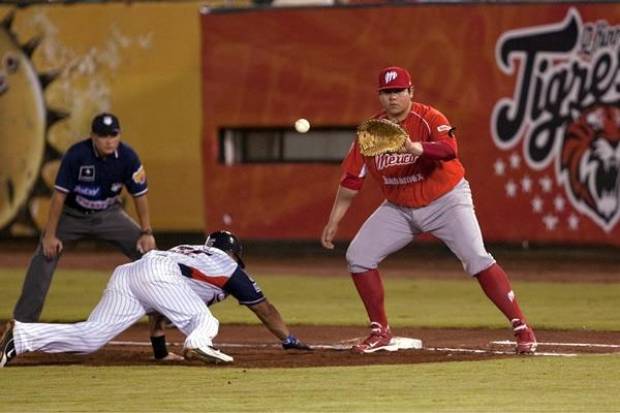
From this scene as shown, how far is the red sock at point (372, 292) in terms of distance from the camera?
32.9ft

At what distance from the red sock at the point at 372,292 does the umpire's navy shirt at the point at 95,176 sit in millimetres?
2023

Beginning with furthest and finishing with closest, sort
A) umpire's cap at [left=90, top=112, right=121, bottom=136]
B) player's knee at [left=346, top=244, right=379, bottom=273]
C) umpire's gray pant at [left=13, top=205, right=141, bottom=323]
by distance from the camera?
umpire's gray pant at [left=13, top=205, right=141, bottom=323] → umpire's cap at [left=90, top=112, right=121, bottom=136] → player's knee at [left=346, top=244, right=379, bottom=273]

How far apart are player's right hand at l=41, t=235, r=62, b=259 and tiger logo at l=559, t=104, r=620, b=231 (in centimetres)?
1006

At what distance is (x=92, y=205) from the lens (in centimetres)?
1114

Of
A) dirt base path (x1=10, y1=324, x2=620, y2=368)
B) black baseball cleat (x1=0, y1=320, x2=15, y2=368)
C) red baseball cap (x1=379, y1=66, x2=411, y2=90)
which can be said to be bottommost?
dirt base path (x1=10, y1=324, x2=620, y2=368)

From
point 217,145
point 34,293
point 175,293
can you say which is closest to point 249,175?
point 217,145

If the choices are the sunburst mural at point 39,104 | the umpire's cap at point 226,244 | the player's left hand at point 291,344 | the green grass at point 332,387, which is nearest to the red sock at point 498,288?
the green grass at point 332,387

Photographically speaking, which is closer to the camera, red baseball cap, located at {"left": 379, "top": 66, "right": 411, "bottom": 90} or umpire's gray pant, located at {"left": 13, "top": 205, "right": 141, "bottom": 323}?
red baseball cap, located at {"left": 379, "top": 66, "right": 411, "bottom": 90}

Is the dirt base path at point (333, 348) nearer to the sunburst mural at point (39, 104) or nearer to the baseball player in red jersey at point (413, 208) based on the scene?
the baseball player in red jersey at point (413, 208)

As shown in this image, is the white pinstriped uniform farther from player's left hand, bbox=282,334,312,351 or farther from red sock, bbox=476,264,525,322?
red sock, bbox=476,264,525,322

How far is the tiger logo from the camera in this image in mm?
19156

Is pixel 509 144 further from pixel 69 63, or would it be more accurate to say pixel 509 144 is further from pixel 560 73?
pixel 69 63

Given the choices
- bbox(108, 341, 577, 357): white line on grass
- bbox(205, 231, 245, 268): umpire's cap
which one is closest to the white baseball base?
bbox(108, 341, 577, 357): white line on grass

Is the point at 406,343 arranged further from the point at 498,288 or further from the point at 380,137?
the point at 380,137
